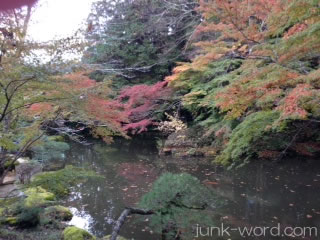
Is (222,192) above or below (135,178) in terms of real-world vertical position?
below

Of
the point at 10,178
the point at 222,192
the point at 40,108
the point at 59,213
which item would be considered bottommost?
the point at 59,213

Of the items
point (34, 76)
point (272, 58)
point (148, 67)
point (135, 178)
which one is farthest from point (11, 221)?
point (272, 58)

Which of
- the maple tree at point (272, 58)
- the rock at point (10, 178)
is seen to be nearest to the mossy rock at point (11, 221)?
the rock at point (10, 178)

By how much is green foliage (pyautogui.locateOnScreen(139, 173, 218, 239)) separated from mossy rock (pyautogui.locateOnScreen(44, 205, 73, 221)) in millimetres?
2493

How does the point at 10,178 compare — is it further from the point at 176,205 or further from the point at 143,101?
the point at 143,101

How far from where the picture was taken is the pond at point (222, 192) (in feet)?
17.8

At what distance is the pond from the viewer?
17.8 feet

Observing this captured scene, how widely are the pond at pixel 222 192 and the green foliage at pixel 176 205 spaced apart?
1300 mm

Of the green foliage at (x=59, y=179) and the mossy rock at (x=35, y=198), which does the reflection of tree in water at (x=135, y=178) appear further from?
the green foliage at (x=59, y=179)

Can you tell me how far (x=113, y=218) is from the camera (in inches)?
229

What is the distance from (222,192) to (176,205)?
11.9 ft

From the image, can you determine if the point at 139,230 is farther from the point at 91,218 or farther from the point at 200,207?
the point at 200,207

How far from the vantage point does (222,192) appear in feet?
23.4

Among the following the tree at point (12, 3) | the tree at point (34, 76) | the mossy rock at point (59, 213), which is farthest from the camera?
the mossy rock at point (59, 213)
